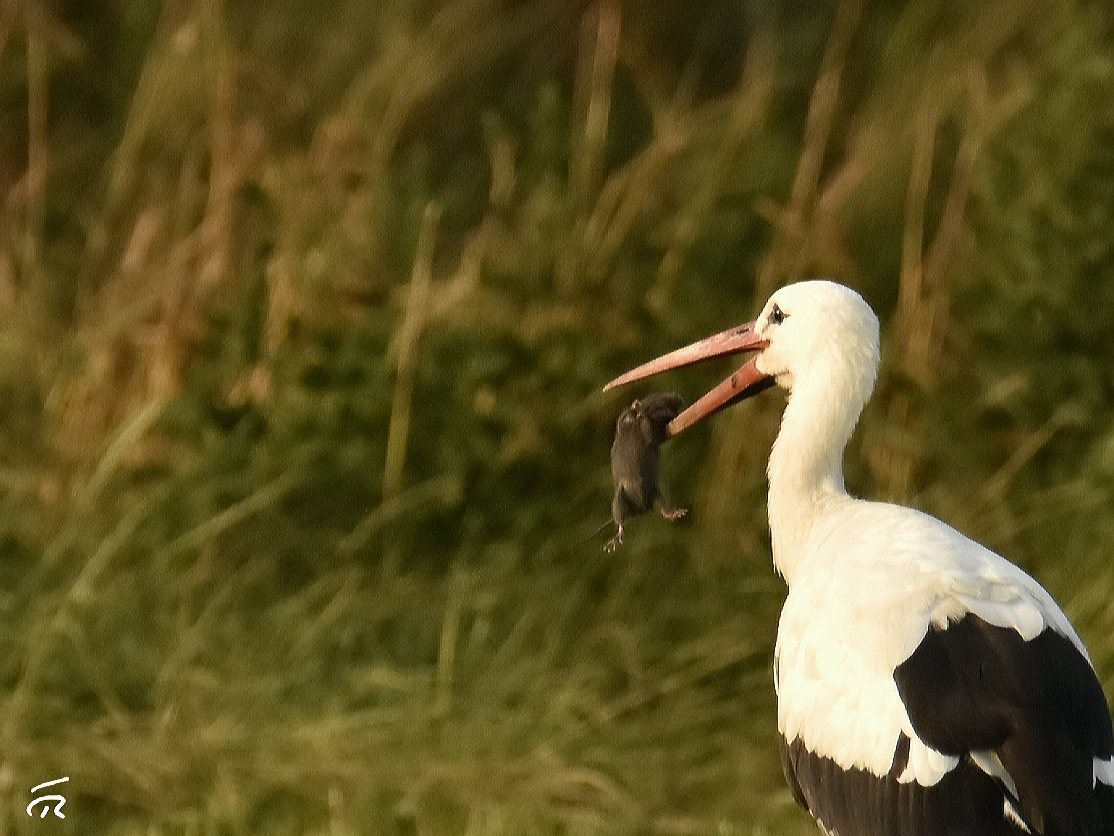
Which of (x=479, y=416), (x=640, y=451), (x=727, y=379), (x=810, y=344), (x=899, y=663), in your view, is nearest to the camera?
(x=899, y=663)

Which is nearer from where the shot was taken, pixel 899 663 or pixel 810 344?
pixel 899 663

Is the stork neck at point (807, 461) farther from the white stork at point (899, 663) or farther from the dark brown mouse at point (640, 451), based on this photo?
the dark brown mouse at point (640, 451)

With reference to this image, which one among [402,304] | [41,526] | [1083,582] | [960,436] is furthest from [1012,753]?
[41,526]

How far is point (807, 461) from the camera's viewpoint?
362 cm

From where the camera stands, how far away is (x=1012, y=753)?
2.93 meters

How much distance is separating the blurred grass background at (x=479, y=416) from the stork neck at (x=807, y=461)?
601 millimetres

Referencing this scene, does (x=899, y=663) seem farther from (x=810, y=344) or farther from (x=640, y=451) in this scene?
(x=640, y=451)

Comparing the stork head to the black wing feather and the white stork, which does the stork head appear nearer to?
the white stork

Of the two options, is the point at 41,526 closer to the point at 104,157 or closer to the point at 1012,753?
the point at 104,157

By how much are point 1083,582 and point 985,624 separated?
1.32 metres

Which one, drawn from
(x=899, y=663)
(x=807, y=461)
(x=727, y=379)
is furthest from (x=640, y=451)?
(x=899, y=663)

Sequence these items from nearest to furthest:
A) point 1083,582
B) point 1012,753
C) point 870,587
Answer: point 1012,753, point 870,587, point 1083,582

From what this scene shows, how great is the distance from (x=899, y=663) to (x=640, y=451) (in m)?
1.02

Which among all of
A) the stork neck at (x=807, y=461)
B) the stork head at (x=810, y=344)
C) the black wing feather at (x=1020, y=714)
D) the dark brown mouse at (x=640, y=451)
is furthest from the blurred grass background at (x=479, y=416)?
the black wing feather at (x=1020, y=714)
